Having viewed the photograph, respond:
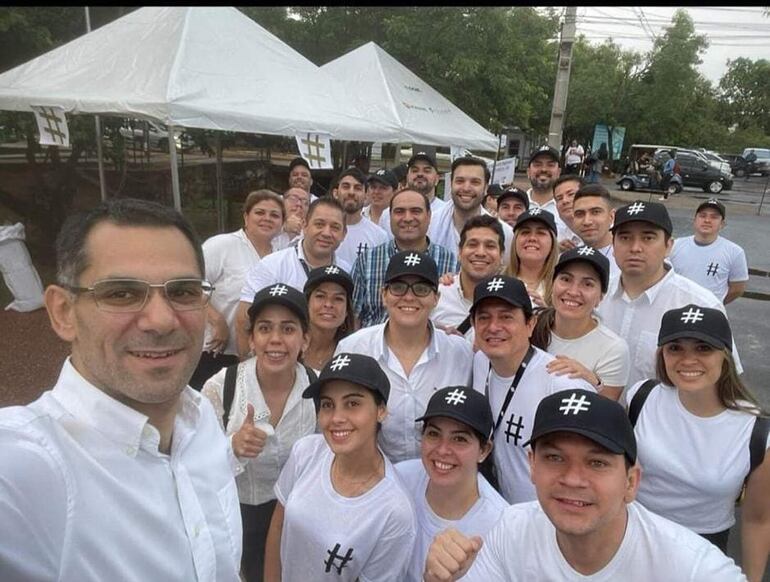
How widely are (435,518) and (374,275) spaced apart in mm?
2411

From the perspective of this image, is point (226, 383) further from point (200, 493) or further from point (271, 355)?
point (200, 493)

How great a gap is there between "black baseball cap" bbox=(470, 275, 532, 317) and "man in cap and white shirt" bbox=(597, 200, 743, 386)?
3.46 ft

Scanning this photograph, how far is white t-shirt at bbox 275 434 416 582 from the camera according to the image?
2.28m

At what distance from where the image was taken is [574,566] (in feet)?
5.96

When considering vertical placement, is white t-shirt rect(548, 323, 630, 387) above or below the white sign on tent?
below

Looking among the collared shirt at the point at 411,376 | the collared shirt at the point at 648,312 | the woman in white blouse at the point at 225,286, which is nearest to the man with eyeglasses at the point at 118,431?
the collared shirt at the point at 411,376

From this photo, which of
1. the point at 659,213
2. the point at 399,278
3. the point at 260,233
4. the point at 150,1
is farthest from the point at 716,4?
the point at 260,233

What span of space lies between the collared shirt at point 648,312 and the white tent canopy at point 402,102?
6850mm

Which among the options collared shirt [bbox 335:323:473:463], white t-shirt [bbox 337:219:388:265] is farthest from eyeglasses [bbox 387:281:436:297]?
white t-shirt [bbox 337:219:388:265]

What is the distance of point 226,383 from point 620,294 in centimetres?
247

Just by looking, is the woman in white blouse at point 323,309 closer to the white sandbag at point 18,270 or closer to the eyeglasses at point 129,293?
the eyeglasses at point 129,293

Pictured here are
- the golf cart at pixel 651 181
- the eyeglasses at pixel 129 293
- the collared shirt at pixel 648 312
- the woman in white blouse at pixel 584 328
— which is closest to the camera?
the eyeglasses at pixel 129 293

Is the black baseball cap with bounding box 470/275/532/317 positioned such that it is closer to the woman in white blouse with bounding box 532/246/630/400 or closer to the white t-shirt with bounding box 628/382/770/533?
the woman in white blouse with bounding box 532/246/630/400

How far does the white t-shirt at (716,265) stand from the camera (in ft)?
18.7
